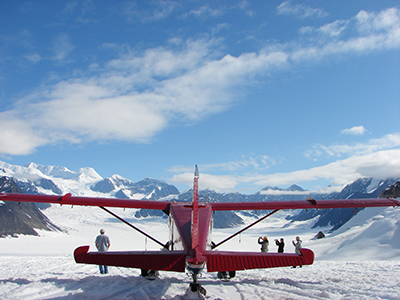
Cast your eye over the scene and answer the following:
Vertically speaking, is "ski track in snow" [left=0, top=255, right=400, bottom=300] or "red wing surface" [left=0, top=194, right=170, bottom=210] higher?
"red wing surface" [left=0, top=194, right=170, bottom=210]

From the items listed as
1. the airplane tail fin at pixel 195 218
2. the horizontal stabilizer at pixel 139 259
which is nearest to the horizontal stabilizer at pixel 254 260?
the airplane tail fin at pixel 195 218

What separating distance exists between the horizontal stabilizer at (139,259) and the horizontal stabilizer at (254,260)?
2.25ft

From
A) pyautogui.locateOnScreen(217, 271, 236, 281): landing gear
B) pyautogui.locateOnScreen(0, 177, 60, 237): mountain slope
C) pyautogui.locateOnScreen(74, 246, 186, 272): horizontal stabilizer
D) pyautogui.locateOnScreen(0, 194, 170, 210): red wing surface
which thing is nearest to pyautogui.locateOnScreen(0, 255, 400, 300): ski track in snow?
pyautogui.locateOnScreen(217, 271, 236, 281): landing gear

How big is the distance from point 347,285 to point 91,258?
7.15 meters

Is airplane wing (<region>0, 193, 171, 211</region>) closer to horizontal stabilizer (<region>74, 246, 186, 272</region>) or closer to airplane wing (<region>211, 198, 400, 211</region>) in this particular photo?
airplane wing (<region>211, 198, 400, 211</region>)

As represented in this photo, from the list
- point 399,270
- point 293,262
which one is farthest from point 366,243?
A: point 293,262

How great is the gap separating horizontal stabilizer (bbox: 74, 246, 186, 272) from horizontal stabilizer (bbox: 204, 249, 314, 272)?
2.25 ft

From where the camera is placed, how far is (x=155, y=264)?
5559 millimetres

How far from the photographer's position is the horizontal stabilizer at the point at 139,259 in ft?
18.1

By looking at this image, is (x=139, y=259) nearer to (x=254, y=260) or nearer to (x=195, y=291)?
(x=195, y=291)

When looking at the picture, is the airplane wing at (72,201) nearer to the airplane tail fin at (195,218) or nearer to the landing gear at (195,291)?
the airplane tail fin at (195,218)

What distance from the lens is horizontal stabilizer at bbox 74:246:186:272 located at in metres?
5.52

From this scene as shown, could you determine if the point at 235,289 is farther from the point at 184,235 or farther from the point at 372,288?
the point at 372,288

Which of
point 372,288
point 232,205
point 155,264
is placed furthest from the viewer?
point 232,205
